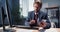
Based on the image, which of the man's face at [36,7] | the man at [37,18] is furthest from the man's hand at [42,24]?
the man's face at [36,7]

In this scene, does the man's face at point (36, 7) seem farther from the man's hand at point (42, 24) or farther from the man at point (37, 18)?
the man's hand at point (42, 24)

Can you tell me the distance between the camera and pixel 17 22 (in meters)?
0.99

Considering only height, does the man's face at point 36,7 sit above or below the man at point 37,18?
above

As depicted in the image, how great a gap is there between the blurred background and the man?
1.2 inches

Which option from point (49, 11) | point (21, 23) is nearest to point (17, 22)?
point (21, 23)

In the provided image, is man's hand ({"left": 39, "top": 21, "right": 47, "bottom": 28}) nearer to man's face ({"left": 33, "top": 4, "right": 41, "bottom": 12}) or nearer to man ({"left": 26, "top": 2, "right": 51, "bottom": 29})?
man ({"left": 26, "top": 2, "right": 51, "bottom": 29})

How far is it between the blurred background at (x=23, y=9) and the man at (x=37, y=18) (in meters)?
0.03

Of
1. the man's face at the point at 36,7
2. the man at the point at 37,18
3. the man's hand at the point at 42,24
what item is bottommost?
the man's hand at the point at 42,24

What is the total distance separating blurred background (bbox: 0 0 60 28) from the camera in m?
0.94

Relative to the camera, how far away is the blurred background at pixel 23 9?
0.94 meters

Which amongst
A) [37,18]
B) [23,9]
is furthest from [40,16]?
[23,9]

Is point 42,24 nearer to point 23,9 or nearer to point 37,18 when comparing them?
point 37,18

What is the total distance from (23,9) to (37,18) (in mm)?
139

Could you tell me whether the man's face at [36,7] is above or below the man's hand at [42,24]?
above
